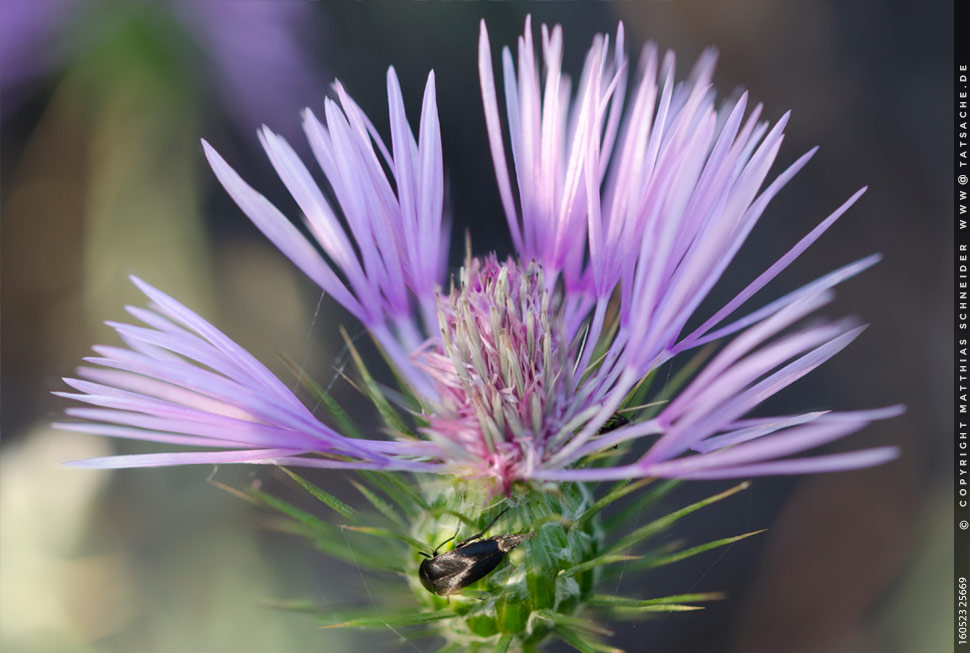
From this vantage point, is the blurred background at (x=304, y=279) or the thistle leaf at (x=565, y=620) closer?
the thistle leaf at (x=565, y=620)

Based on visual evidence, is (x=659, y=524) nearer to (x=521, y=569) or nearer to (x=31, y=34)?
(x=521, y=569)

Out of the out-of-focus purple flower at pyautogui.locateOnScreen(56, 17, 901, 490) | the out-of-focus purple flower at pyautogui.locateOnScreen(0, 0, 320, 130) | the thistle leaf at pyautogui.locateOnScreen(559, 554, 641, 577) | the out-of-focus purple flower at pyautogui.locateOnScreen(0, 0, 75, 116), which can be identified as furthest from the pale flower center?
the out-of-focus purple flower at pyautogui.locateOnScreen(0, 0, 75, 116)

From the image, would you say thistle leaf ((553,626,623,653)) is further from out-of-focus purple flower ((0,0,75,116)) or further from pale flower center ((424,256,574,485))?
out-of-focus purple flower ((0,0,75,116))

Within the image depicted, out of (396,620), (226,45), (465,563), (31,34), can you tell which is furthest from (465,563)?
(31,34)

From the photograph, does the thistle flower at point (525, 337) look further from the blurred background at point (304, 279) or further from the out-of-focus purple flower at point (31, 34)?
the out-of-focus purple flower at point (31, 34)

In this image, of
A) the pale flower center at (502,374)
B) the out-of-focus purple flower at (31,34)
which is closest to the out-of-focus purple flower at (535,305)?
the pale flower center at (502,374)

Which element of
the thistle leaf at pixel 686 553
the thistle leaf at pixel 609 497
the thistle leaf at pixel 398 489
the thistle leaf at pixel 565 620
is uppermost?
the thistle leaf at pixel 398 489


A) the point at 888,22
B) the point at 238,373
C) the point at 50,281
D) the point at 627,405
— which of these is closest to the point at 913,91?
the point at 888,22
